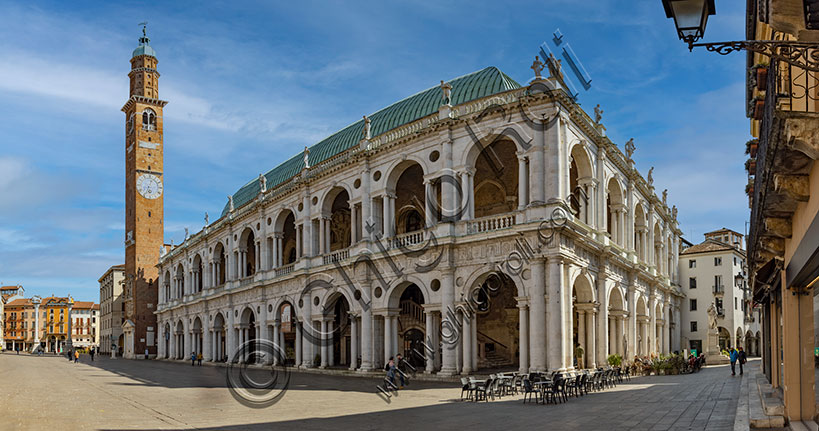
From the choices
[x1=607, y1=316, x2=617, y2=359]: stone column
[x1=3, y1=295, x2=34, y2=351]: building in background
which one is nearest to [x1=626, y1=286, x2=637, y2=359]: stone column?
[x1=607, y1=316, x2=617, y2=359]: stone column

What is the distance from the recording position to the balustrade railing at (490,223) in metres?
27.7

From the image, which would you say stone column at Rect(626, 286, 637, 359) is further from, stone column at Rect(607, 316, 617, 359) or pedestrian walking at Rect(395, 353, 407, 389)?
pedestrian walking at Rect(395, 353, 407, 389)

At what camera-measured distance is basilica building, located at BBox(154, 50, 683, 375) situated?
27094mm

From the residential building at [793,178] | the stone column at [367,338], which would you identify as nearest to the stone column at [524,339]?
the stone column at [367,338]

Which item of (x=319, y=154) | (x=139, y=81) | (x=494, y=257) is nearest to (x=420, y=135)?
(x=494, y=257)

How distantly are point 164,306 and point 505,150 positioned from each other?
172ft

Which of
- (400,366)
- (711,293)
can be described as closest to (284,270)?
(400,366)

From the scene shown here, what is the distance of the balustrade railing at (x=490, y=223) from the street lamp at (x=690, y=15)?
882 inches

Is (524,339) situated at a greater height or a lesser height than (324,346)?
greater

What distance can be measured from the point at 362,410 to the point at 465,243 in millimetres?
11730

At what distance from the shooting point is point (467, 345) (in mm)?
28516

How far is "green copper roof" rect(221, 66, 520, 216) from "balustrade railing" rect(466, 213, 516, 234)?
266 inches

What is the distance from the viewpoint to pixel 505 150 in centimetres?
3359

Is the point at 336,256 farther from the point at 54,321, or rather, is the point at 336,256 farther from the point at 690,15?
the point at 54,321
